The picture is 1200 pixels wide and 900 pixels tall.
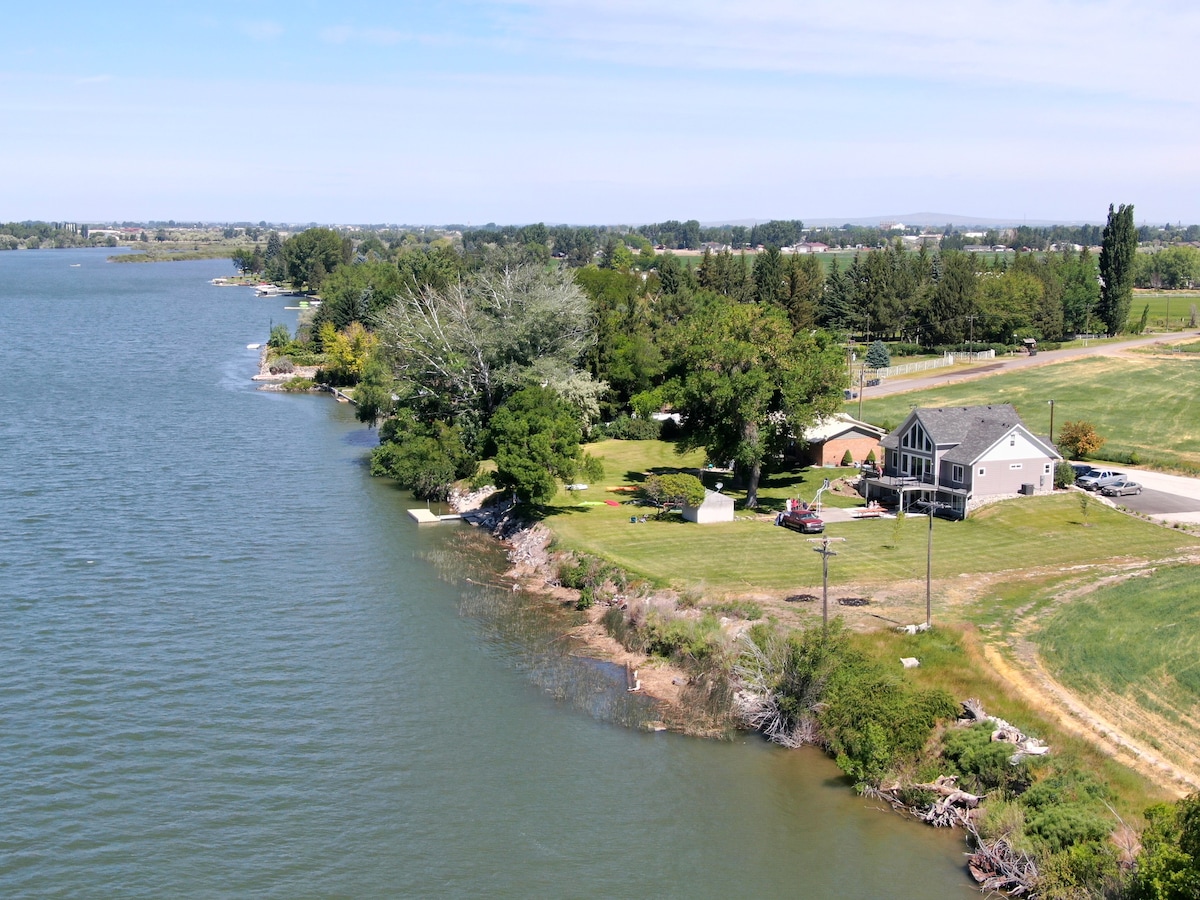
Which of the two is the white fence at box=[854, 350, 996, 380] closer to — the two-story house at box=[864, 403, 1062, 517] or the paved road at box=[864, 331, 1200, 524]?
the paved road at box=[864, 331, 1200, 524]

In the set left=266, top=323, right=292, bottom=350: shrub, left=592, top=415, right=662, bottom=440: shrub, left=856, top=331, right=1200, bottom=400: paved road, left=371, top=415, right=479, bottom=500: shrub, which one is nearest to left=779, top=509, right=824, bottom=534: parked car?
left=371, top=415, right=479, bottom=500: shrub

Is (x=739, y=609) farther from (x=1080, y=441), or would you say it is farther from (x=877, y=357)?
(x=877, y=357)

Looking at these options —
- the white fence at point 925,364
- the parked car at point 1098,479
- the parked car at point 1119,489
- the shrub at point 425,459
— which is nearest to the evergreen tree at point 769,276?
the white fence at point 925,364

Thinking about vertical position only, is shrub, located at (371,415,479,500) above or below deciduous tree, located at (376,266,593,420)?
below

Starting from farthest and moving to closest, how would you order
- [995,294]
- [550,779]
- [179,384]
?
[995,294] → [179,384] → [550,779]

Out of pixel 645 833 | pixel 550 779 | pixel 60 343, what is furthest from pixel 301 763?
pixel 60 343

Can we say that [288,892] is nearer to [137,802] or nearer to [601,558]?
[137,802]
